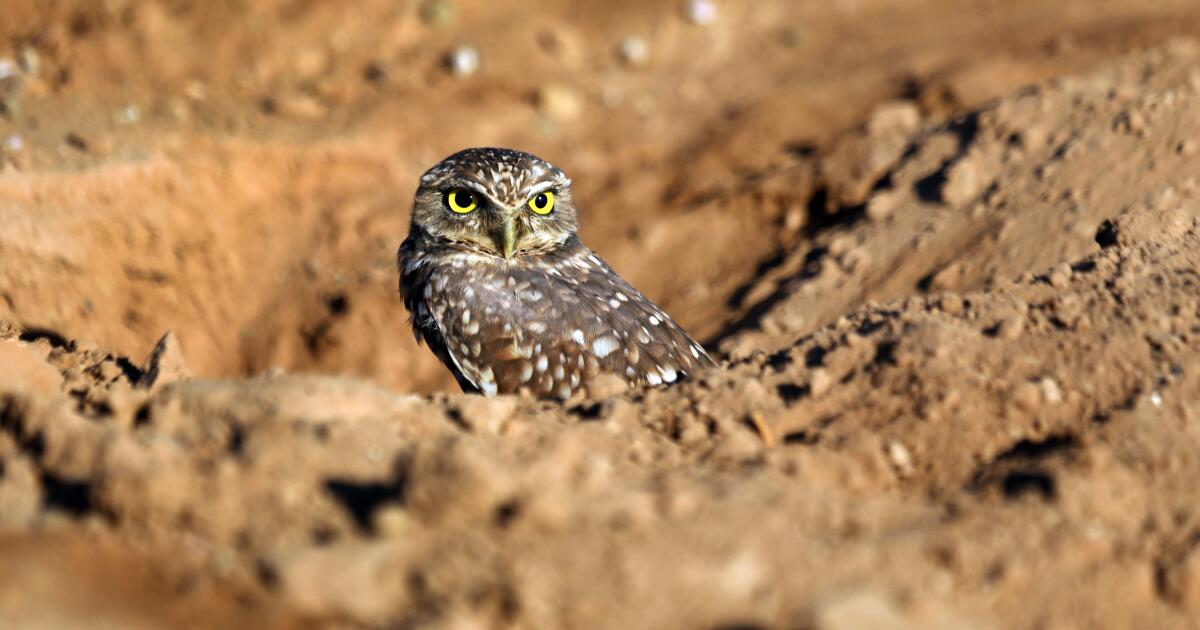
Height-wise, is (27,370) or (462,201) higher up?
(462,201)

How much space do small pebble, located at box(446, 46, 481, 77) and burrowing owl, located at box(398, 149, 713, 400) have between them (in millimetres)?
4935

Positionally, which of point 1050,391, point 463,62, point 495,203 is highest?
point 463,62

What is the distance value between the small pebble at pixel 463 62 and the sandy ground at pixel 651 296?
0.09 metres

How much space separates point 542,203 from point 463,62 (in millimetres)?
5202

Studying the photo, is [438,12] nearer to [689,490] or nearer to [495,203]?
[495,203]

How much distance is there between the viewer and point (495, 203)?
5.86 metres

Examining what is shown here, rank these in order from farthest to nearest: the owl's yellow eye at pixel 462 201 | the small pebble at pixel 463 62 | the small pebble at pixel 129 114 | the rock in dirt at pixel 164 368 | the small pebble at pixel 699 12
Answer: the small pebble at pixel 699 12 → the small pebble at pixel 463 62 → the small pebble at pixel 129 114 → the owl's yellow eye at pixel 462 201 → the rock in dirt at pixel 164 368

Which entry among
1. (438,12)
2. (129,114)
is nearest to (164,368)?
(129,114)

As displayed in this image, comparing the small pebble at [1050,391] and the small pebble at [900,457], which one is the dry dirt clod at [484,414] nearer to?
the small pebble at [900,457]

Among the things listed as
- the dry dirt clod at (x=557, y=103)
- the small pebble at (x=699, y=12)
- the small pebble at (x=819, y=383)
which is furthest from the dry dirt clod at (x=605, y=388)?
the small pebble at (x=699, y=12)

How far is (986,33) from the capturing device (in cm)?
1053

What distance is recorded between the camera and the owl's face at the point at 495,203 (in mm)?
5883

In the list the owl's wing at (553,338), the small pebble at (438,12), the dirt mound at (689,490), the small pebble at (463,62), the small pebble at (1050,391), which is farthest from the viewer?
the small pebble at (438,12)

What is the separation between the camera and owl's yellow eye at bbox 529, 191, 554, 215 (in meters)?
6.03
